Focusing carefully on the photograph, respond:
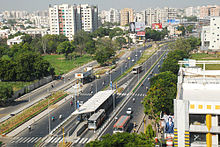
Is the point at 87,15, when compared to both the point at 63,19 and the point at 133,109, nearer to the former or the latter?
the point at 63,19

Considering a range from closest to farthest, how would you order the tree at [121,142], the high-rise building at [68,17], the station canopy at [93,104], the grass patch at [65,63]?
the tree at [121,142] < the station canopy at [93,104] < the grass patch at [65,63] < the high-rise building at [68,17]

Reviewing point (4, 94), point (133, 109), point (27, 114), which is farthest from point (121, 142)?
point (4, 94)

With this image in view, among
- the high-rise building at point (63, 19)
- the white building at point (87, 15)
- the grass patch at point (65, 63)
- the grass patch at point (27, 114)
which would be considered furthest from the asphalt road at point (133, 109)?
the white building at point (87, 15)

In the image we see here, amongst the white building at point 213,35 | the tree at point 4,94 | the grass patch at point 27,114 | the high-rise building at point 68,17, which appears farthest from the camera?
the high-rise building at point 68,17

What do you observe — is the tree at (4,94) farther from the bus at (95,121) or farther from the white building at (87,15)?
the white building at (87,15)

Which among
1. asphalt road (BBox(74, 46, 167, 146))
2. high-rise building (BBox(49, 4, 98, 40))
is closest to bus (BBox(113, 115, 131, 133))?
asphalt road (BBox(74, 46, 167, 146))

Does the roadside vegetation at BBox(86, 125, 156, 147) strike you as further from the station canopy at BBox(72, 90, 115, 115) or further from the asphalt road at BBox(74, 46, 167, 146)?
the station canopy at BBox(72, 90, 115, 115)
